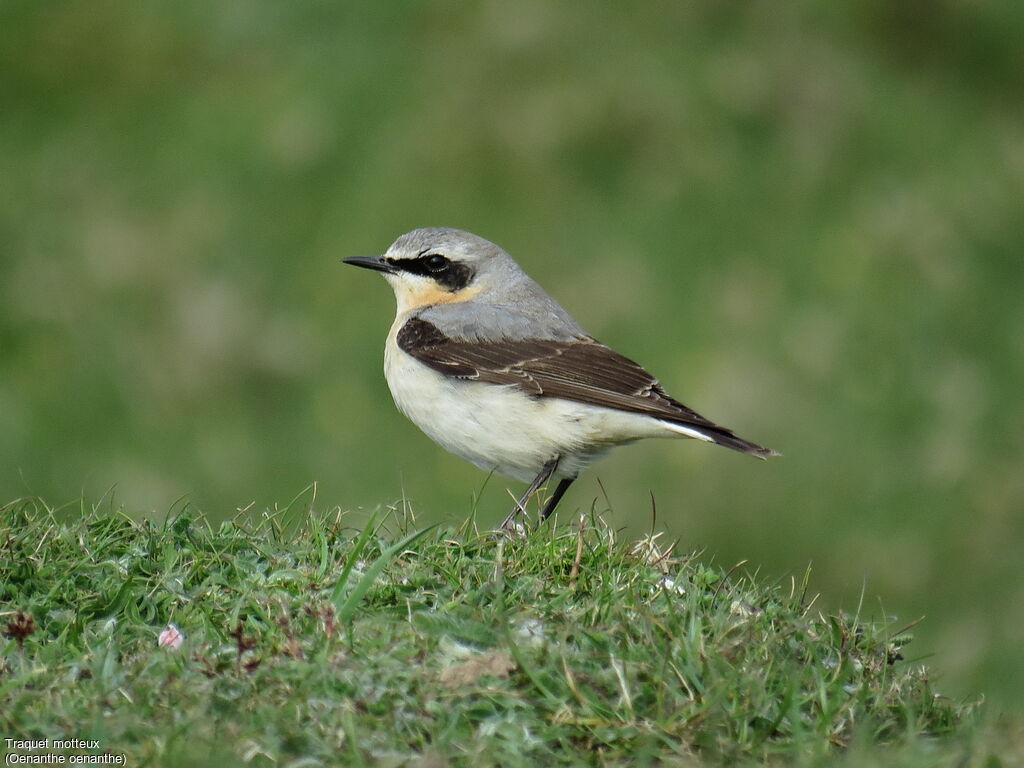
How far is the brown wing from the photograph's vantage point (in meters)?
8.50

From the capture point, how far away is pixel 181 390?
44.8 ft

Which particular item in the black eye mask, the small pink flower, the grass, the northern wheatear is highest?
the black eye mask

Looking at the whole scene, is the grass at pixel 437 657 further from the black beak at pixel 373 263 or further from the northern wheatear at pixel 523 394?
the black beak at pixel 373 263

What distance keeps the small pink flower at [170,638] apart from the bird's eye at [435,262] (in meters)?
4.26

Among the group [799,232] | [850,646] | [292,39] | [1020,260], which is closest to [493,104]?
[292,39]

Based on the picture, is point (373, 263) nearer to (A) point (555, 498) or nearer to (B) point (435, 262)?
(B) point (435, 262)

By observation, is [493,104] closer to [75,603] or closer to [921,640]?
[921,640]

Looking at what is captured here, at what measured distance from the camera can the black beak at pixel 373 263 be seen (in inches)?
384

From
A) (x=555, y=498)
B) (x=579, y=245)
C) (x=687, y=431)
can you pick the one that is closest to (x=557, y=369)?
(x=555, y=498)

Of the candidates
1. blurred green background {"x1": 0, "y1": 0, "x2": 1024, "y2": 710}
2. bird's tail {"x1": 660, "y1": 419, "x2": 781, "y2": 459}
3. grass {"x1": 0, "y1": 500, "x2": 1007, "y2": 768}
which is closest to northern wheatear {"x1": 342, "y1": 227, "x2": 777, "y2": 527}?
bird's tail {"x1": 660, "y1": 419, "x2": 781, "y2": 459}

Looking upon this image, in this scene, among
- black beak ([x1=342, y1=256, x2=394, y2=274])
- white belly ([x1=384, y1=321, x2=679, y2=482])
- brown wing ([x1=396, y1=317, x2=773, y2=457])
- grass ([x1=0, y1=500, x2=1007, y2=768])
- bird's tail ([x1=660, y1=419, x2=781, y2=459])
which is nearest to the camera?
grass ([x1=0, y1=500, x2=1007, y2=768])

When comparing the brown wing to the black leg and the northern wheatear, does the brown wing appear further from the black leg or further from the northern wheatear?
the black leg

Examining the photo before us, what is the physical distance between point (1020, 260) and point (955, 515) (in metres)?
3.11

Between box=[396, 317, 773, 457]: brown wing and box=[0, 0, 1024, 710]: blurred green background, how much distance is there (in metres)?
3.24
